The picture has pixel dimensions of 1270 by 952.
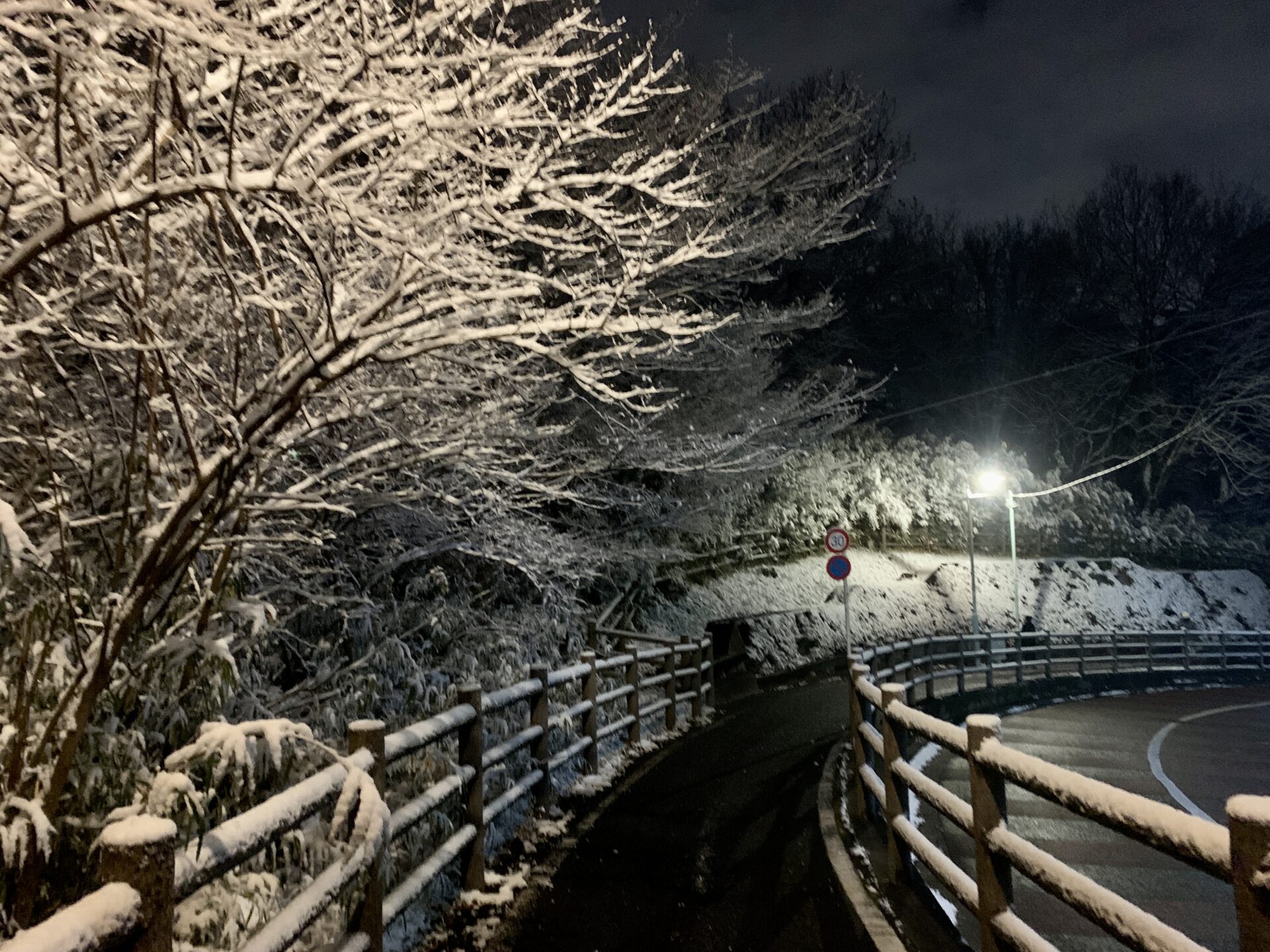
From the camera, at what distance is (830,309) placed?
17.5 meters

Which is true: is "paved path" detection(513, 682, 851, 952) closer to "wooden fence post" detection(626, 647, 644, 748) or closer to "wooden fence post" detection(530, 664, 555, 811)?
"wooden fence post" detection(530, 664, 555, 811)

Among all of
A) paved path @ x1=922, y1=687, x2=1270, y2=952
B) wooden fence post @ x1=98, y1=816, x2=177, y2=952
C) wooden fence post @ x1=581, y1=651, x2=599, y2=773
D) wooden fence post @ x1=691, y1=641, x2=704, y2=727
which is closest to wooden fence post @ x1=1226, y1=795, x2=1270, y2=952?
wooden fence post @ x1=98, y1=816, x2=177, y2=952

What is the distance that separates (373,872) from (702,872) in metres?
2.78

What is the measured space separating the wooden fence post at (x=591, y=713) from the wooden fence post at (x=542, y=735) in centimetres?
108


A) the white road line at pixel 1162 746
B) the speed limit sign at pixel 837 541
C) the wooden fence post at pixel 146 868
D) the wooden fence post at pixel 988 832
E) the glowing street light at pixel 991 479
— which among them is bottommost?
the white road line at pixel 1162 746

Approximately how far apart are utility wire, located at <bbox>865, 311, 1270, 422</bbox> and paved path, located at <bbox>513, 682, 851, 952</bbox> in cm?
2992

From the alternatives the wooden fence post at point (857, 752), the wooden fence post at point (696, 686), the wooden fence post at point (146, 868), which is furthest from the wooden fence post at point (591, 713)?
the wooden fence post at point (146, 868)

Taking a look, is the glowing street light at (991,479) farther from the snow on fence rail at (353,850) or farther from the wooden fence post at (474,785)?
the wooden fence post at (474,785)

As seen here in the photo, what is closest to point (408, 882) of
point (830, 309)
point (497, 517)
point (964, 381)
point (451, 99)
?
point (451, 99)

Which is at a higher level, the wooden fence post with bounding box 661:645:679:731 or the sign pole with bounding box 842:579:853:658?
the sign pole with bounding box 842:579:853:658

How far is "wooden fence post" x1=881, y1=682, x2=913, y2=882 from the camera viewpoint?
552 centimetres

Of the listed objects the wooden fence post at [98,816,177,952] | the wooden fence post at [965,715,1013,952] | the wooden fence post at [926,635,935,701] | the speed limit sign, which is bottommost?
the wooden fence post at [926,635,935,701]

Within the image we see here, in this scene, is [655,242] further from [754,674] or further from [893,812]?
[754,674]

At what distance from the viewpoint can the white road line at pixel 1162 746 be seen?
9.27 metres
